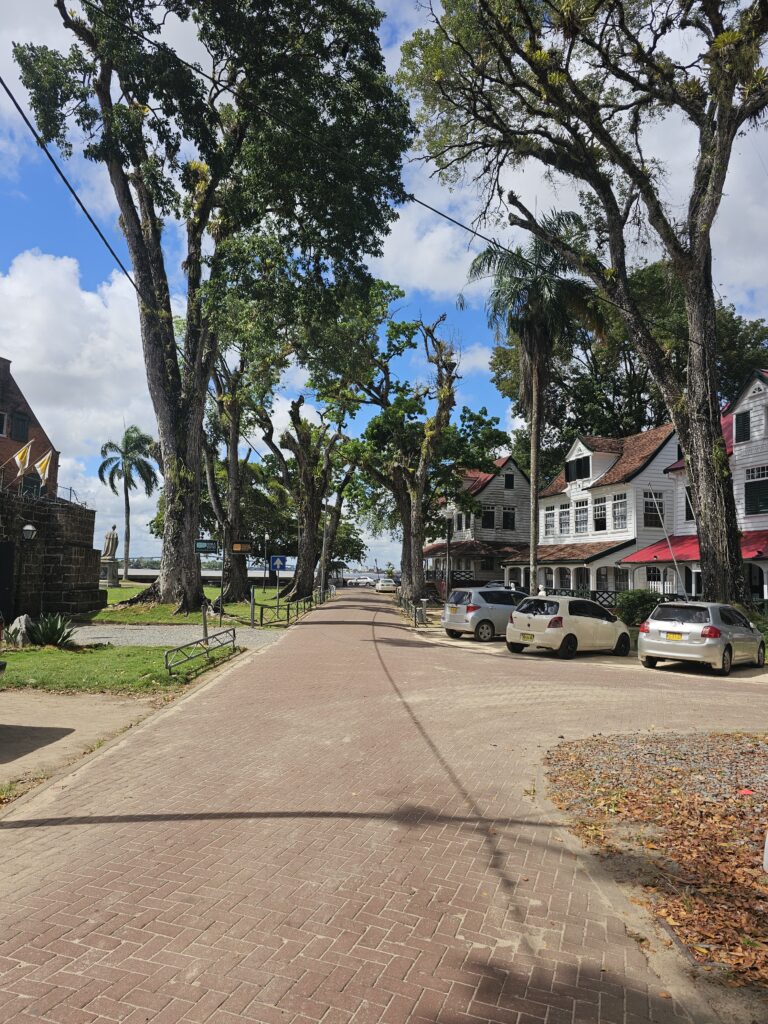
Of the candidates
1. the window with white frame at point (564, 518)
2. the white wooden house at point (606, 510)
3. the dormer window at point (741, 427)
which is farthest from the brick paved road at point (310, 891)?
the window with white frame at point (564, 518)

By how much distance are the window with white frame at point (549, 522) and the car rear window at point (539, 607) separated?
23216 millimetres

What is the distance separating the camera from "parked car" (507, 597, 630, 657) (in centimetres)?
1805

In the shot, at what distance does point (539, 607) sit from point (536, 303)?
12265mm

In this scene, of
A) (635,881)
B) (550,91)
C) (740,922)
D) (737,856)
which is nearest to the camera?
(740,922)

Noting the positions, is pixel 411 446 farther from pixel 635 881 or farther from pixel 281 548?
pixel 281 548

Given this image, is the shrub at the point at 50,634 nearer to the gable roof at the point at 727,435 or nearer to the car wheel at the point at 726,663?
the car wheel at the point at 726,663

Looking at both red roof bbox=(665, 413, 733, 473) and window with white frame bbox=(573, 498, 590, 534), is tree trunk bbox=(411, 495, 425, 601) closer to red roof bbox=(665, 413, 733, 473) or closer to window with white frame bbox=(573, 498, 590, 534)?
window with white frame bbox=(573, 498, 590, 534)

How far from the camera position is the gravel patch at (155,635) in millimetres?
18172

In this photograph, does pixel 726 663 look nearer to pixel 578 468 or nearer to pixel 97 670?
pixel 97 670

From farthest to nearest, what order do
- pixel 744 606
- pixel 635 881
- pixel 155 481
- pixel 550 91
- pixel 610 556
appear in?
pixel 155 481 < pixel 610 556 < pixel 744 606 < pixel 550 91 < pixel 635 881

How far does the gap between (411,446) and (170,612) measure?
16.7 m

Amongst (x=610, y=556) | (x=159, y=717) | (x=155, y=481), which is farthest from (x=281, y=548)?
(x=159, y=717)

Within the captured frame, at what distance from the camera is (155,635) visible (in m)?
20.1

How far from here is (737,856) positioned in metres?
4.84
